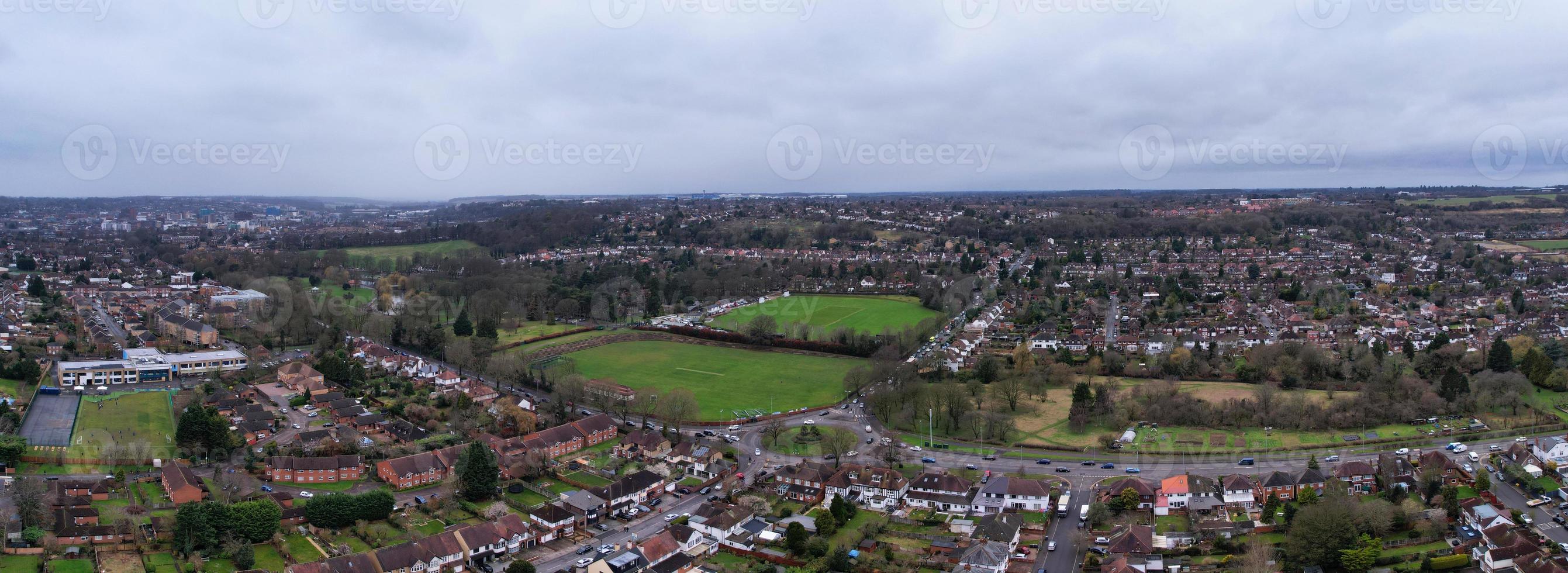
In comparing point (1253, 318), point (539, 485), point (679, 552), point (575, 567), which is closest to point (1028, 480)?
point (679, 552)

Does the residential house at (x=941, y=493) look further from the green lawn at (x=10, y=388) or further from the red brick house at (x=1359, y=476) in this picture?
the green lawn at (x=10, y=388)

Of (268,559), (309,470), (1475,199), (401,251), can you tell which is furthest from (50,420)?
(1475,199)

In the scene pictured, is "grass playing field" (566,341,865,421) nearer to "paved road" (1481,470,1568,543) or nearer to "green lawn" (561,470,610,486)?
"green lawn" (561,470,610,486)

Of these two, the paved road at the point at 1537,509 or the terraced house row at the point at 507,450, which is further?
the terraced house row at the point at 507,450

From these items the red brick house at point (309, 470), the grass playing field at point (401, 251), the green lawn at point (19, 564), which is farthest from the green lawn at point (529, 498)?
the grass playing field at point (401, 251)

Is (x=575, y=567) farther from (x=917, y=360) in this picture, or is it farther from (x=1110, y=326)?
(x=1110, y=326)

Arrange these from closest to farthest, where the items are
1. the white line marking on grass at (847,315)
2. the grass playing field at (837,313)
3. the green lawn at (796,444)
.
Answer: the green lawn at (796,444) < the grass playing field at (837,313) < the white line marking on grass at (847,315)

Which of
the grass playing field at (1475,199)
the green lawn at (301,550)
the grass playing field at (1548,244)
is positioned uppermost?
the grass playing field at (1475,199)
